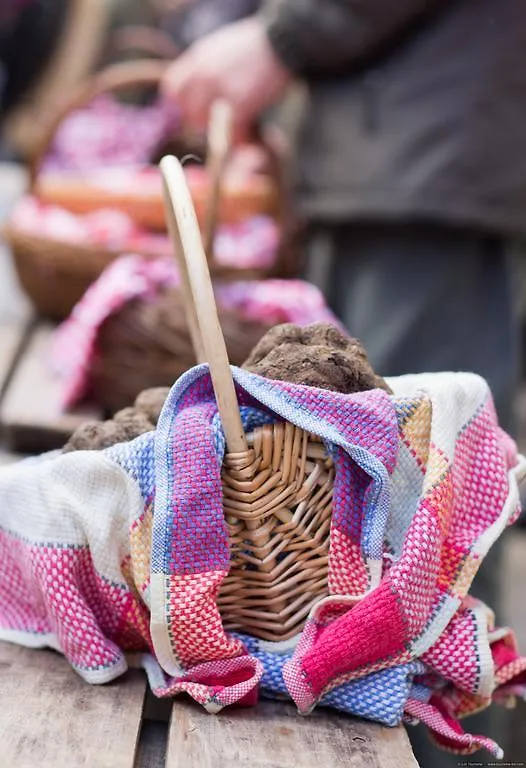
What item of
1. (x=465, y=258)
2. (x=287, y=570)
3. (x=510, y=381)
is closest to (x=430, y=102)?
(x=465, y=258)

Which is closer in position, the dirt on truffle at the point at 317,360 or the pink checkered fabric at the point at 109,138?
the dirt on truffle at the point at 317,360

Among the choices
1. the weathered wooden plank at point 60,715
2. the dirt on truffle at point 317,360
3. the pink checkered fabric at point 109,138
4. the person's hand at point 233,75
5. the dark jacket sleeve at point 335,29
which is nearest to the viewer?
the weathered wooden plank at point 60,715

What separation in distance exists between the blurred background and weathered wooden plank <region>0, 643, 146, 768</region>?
454mm

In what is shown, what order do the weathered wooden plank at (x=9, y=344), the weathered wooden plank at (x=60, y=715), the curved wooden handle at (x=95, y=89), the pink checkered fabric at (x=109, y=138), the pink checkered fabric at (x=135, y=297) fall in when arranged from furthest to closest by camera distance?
1. the pink checkered fabric at (x=109, y=138)
2. the curved wooden handle at (x=95, y=89)
3. the weathered wooden plank at (x=9, y=344)
4. the pink checkered fabric at (x=135, y=297)
5. the weathered wooden plank at (x=60, y=715)

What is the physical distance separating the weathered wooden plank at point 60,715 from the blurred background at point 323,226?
17.9 inches

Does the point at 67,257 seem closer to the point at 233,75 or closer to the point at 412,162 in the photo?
the point at 233,75

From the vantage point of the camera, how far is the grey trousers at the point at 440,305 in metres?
1.41

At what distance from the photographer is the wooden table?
76 cm

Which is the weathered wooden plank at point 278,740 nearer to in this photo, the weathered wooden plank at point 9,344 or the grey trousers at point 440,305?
the grey trousers at point 440,305

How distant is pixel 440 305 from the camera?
1.42m

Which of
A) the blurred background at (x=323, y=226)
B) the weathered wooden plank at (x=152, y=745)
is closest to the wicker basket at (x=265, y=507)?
the weathered wooden plank at (x=152, y=745)

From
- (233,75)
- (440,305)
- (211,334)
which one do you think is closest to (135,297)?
(233,75)

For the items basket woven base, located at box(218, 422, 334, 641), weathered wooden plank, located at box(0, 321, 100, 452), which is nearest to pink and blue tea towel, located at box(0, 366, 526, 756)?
basket woven base, located at box(218, 422, 334, 641)

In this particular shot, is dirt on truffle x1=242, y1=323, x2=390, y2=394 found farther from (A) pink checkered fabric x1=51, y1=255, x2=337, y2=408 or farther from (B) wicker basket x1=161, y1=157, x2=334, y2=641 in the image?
(A) pink checkered fabric x1=51, y1=255, x2=337, y2=408
